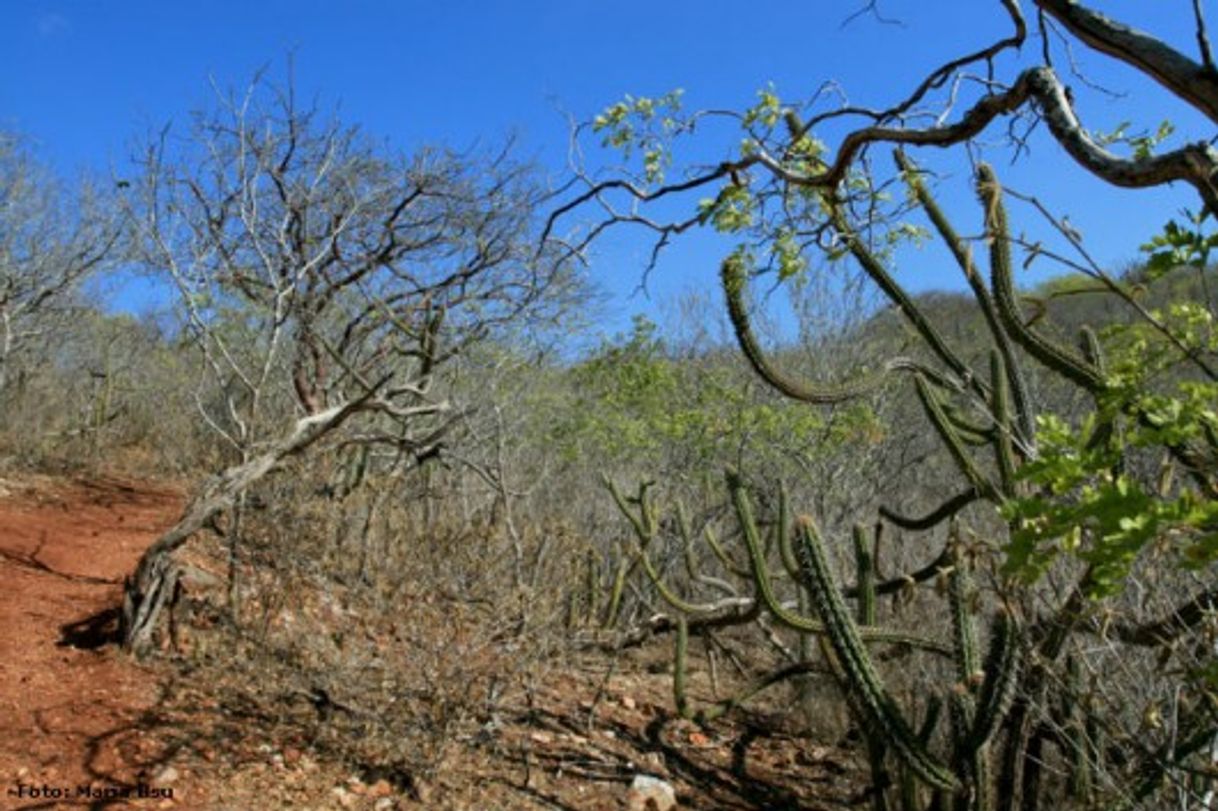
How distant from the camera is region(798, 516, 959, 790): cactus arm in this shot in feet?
12.1

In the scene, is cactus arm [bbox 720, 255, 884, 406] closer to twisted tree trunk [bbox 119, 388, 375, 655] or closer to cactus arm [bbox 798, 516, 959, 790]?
cactus arm [bbox 798, 516, 959, 790]

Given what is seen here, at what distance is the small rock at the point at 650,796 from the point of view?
195 inches

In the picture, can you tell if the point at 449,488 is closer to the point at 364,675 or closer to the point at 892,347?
the point at 364,675

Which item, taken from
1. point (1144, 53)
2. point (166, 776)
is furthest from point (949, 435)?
point (166, 776)

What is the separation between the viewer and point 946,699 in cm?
454

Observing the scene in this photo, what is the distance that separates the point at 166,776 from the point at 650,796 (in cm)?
239

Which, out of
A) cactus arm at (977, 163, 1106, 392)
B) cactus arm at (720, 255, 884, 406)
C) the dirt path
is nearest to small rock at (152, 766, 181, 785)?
the dirt path

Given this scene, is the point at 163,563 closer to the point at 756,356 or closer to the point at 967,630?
the point at 756,356

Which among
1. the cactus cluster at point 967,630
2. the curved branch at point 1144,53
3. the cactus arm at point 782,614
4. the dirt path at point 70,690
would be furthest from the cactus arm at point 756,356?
the dirt path at point 70,690

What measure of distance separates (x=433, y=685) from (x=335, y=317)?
6.56 metres

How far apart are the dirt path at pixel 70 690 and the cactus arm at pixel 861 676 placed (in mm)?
2748

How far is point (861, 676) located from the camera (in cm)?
375

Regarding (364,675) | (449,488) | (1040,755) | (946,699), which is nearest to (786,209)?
(946,699)

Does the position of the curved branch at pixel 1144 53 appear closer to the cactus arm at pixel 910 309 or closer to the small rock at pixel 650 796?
the cactus arm at pixel 910 309
